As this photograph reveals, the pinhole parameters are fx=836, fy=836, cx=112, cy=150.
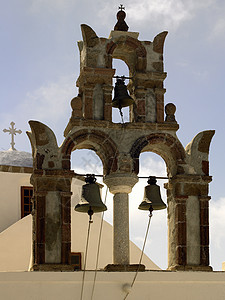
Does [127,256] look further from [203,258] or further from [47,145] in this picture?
[47,145]

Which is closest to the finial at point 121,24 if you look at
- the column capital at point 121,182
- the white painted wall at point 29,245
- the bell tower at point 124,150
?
the bell tower at point 124,150

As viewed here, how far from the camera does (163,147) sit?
37.2 feet

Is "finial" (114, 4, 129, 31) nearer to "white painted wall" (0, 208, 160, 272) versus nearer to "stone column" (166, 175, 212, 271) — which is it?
"stone column" (166, 175, 212, 271)

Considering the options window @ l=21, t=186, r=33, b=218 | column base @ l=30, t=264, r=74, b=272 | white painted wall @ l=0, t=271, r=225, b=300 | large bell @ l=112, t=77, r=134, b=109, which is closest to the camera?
white painted wall @ l=0, t=271, r=225, b=300

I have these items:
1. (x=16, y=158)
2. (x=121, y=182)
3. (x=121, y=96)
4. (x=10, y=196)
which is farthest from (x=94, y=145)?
(x=16, y=158)

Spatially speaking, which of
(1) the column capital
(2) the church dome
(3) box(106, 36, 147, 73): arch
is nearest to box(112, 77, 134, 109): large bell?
(3) box(106, 36, 147, 73): arch

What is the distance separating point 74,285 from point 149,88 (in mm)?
3025

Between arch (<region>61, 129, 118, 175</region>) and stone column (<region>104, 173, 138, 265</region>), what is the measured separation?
6.9 inches

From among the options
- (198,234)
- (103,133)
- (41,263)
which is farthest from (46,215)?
(198,234)

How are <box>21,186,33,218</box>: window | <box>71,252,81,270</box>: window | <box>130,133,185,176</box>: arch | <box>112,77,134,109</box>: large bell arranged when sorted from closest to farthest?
1. <box>130,133,185,176</box>: arch
2. <box>112,77,134,109</box>: large bell
3. <box>71,252,81,270</box>: window
4. <box>21,186,33,218</box>: window

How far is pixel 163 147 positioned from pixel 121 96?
897 mm

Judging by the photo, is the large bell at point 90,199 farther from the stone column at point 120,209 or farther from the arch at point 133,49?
the arch at point 133,49

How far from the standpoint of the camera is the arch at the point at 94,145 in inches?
429

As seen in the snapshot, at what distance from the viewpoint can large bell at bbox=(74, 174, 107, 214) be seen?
10.6 meters
